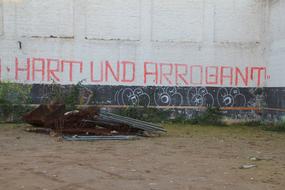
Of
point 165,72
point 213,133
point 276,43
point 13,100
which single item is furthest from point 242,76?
point 13,100

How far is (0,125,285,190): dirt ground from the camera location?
7117mm

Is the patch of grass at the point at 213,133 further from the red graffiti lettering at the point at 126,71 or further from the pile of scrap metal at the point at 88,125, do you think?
the red graffiti lettering at the point at 126,71

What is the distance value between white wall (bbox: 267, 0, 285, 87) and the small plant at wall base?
34.5ft

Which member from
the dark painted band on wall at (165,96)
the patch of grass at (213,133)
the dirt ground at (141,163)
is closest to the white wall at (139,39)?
the dark painted band on wall at (165,96)

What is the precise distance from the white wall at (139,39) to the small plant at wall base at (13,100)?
1.19 feet

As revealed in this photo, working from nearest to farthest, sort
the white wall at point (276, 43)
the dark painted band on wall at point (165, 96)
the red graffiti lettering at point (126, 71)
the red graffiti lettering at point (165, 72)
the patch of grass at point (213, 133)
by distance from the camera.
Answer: the patch of grass at point (213, 133) → the white wall at point (276, 43) → the dark painted band on wall at point (165, 96) → the red graffiti lettering at point (126, 71) → the red graffiti lettering at point (165, 72)

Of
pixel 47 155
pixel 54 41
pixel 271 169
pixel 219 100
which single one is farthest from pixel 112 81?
pixel 271 169

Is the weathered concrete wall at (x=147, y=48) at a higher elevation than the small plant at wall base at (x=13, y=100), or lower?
higher

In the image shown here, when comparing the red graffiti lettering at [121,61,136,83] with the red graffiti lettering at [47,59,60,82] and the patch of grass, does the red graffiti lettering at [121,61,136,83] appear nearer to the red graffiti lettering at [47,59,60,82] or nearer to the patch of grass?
the patch of grass

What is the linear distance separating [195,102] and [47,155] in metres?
10.7

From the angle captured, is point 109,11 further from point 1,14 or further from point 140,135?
point 140,135

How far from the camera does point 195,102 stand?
19.5m

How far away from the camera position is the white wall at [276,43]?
1784cm

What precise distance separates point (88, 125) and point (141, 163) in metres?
5.01
